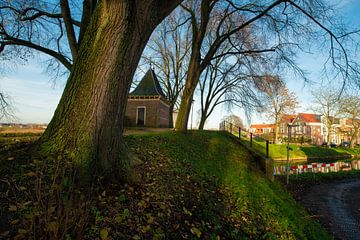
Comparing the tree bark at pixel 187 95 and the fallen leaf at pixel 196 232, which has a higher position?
the tree bark at pixel 187 95

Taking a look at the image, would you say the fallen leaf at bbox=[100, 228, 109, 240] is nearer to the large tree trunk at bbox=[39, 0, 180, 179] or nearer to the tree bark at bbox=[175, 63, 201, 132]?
the large tree trunk at bbox=[39, 0, 180, 179]

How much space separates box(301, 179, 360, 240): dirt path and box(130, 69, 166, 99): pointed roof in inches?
699

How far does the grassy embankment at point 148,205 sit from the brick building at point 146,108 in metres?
16.7

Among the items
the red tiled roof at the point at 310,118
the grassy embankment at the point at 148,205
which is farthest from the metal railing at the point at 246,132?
the red tiled roof at the point at 310,118

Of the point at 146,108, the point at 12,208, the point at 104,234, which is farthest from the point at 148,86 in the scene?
the point at 104,234

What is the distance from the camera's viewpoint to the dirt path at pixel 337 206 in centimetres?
604

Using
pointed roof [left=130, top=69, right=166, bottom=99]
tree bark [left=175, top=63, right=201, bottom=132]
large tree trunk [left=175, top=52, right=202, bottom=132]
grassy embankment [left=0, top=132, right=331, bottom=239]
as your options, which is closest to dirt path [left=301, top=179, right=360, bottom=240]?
grassy embankment [left=0, top=132, right=331, bottom=239]

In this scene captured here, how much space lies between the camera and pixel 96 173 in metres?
2.98

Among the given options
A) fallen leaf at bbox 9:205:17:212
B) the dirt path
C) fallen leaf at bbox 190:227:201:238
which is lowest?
the dirt path

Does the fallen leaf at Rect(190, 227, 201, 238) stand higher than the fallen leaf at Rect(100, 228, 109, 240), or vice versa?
the fallen leaf at Rect(100, 228, 109, 240)

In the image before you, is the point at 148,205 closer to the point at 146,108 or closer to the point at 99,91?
the point at 99,91

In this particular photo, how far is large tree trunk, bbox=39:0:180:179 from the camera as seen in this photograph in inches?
117

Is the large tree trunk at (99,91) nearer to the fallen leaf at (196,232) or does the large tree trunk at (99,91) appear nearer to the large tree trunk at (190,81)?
the fallen leaf at (196,232)

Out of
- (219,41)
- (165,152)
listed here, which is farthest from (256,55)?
(165,152)
